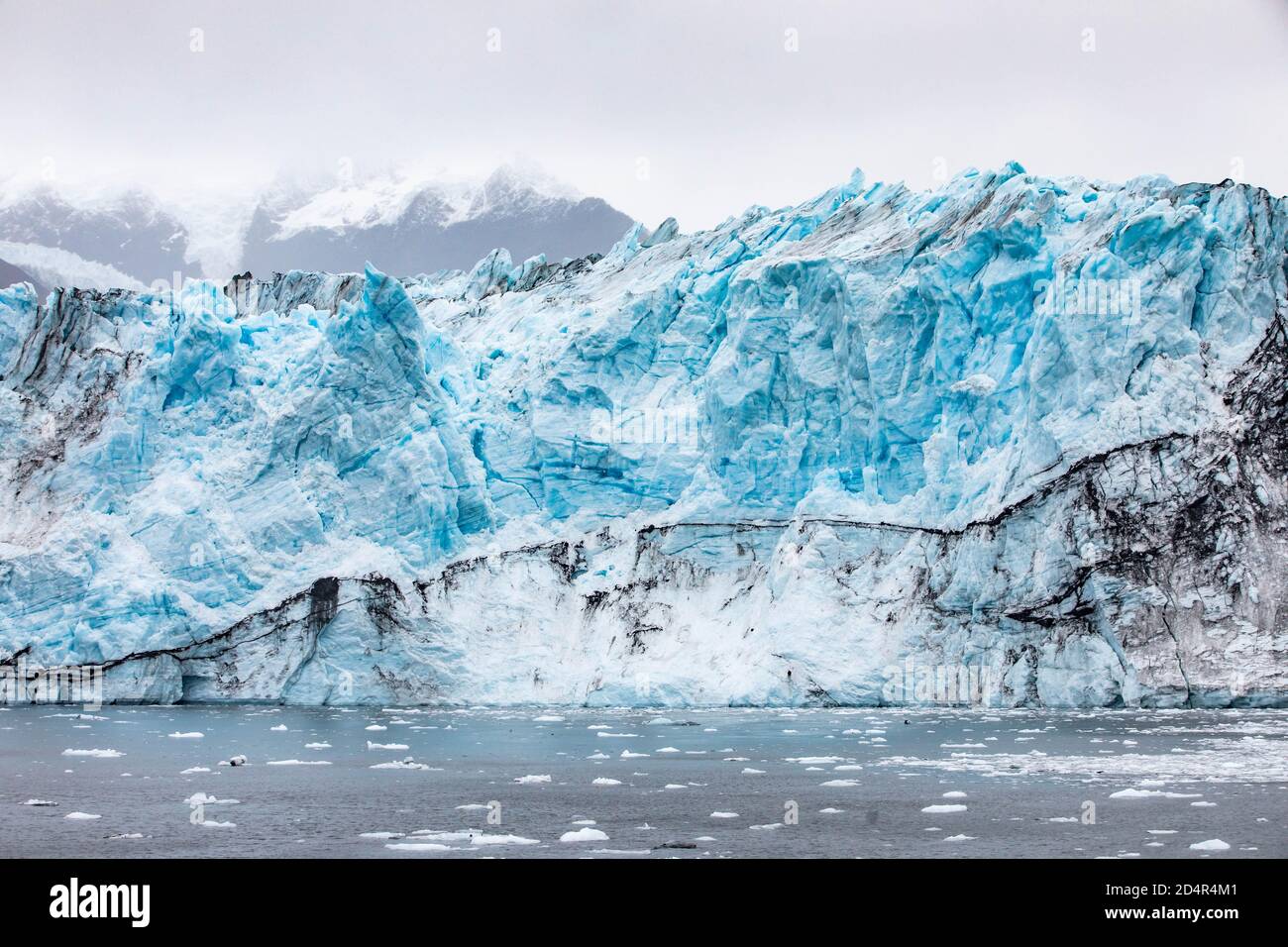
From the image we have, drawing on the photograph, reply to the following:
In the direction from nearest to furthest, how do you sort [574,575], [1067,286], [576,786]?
1. [576,786]
2. [1067,286]
3. [574,575]

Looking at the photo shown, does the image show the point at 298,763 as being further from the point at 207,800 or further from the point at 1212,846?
the point at 1212,846

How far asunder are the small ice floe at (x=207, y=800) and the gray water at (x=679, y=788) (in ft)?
0.34

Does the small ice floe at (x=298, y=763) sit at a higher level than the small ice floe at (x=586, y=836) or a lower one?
lower

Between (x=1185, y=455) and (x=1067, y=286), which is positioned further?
(x=1067, y=286)

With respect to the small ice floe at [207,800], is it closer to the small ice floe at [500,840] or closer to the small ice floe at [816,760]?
the small ice floe at [500,840]

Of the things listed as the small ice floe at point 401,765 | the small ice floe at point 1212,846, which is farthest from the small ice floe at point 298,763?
the small ice floe at point 1212,846

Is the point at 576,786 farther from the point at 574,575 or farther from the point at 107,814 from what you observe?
the point at 574,575

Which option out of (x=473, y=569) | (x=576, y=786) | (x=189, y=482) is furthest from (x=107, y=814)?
(x=189, y=482)

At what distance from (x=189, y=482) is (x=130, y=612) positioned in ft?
10.6

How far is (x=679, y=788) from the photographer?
1516cm

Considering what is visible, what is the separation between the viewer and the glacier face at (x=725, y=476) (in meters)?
25.1

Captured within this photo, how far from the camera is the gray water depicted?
37.3ft

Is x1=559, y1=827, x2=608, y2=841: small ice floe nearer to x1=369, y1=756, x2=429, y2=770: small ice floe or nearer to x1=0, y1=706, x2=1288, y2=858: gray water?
x1=0, y1=706, x2=1288, y2=858: gray water

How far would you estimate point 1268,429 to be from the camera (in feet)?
83.4
